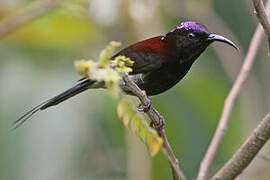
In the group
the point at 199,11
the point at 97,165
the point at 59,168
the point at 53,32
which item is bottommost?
the point at 97,165

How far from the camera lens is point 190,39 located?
327 centimetres

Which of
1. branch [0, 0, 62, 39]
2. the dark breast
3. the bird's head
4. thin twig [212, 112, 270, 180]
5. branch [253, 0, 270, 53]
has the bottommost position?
thin twig [212, 112, 270, 180]

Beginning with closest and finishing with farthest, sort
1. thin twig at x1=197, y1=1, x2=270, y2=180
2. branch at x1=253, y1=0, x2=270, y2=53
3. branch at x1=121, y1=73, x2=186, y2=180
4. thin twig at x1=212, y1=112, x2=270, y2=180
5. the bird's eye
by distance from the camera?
branch at x1=121, y1=73, x2=186, y2=180, branch at x1=253, y1=0, x2=270, y2=53, thin twig at x1=212, y1=112, x2=270, y2=180, thin twig at x1=197, y1=1, x2=270, y2=180, the bird's eye

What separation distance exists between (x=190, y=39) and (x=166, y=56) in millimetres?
163

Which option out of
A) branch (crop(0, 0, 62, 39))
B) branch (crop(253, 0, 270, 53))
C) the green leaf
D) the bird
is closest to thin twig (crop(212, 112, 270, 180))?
branch (crop(253, 0, 270, 53))

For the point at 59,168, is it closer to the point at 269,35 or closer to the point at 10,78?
the point at 10,78

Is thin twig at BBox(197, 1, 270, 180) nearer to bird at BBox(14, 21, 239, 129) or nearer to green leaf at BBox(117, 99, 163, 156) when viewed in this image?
bird at BBox(14, 21, 239, 129)

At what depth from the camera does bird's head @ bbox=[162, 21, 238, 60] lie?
320cm

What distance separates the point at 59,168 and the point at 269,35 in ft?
6.74

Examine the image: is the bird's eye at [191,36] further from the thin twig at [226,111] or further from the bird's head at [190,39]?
the thin twig at [226,111]

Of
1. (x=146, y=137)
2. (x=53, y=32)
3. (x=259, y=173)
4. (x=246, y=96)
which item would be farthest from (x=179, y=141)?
(x=146, y=137)

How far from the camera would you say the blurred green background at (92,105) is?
377cm

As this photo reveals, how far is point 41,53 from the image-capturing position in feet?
14.4

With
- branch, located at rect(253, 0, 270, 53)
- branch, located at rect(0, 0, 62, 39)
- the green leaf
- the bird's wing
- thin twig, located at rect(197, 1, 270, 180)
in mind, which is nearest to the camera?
the green leaf
